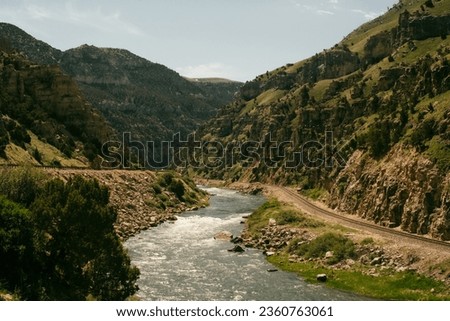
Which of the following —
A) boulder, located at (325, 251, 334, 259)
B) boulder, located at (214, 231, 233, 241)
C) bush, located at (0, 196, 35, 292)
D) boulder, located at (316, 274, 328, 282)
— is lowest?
boulder, located at (214, 231, 233, 241)

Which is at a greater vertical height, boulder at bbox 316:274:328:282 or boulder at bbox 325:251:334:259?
boulder at bbox 325:251:334:259

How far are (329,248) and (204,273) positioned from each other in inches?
668

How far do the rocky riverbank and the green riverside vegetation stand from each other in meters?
28.2

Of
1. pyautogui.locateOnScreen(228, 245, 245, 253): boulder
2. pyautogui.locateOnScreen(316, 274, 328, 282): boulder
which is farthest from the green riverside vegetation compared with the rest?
pyautogui.locateOnScreen(228, 245, 245, 253): boulder

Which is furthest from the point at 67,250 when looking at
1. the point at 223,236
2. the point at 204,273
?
the point at 223,236

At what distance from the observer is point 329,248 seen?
185 feet

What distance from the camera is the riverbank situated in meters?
42.7

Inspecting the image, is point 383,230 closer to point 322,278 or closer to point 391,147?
point 322,278

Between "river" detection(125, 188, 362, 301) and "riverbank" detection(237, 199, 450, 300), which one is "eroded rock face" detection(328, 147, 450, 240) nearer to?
"riverbank" detection(237, 199, 450, 300)

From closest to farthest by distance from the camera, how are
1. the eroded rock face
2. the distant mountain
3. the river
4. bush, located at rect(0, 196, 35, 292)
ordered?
1. bush, located at rect(0, 196, 35, 292)
2. the river
3. the eroded rock face
4. the distant mountain

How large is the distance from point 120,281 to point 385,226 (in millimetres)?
42821

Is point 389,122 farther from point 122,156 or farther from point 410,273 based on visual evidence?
point 122,156

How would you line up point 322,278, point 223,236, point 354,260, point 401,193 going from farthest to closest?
point 223,236 → point 401,193 → point 354,260 → point 322,278

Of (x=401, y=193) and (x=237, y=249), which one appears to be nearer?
(x=237, y=249)
